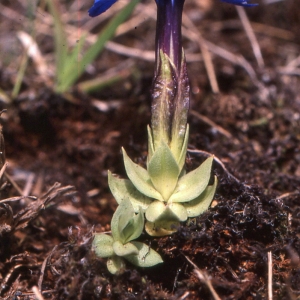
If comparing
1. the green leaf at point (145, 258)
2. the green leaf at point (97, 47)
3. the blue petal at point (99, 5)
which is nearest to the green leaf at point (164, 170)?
the green leaf at point (145, 258)

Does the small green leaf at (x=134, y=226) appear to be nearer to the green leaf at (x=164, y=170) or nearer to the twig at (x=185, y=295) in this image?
the green leaf at (x=164, y=170)

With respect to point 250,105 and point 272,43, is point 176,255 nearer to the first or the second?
point 250,105

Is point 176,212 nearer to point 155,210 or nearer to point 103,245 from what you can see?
point 155,210

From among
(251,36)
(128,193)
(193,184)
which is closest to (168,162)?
(193,184)

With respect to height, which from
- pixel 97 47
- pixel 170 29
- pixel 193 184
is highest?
pixel 170 29

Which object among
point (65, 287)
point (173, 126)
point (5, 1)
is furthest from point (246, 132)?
point (5, 1)

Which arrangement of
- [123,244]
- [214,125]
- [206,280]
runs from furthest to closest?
[214,125] < [123,244] < [206,280]

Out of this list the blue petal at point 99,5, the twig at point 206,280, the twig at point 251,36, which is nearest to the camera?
the twig at point 206,280
